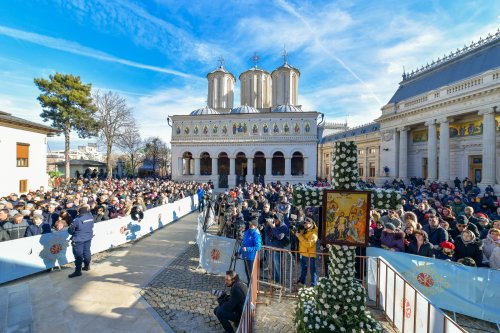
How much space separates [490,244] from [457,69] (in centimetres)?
2782

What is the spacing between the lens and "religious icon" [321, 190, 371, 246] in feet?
12.9

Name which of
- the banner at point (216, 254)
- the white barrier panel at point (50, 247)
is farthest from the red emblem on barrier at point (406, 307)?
the white barrier panel at point (50, 247)

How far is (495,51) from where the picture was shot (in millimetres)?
21203

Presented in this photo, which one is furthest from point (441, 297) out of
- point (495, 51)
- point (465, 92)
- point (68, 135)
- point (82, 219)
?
point (68, 135)

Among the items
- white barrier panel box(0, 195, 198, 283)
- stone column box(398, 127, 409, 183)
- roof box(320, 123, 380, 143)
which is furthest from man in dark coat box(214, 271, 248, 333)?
roof box(320, 123, 380, 143)

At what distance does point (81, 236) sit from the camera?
693 cm

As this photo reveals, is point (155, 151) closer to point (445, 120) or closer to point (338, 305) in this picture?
point (445, 120)

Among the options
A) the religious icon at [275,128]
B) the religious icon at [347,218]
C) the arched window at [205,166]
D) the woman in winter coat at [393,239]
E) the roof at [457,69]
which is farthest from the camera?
the arched window at [205,166]

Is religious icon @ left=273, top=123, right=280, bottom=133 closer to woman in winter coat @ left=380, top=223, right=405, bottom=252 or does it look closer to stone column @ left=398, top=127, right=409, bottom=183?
stone column @ left=398, top=127, right=409, bottom=183

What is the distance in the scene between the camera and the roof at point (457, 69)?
70.6ft

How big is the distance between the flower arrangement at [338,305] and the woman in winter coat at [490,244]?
3.91m

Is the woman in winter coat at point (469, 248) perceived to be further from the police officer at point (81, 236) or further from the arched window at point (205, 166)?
the arched window at point (205, 166)

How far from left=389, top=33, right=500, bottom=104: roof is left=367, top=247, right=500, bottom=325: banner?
25.0 m

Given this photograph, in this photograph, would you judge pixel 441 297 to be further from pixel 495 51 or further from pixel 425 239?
pixel 495 51
